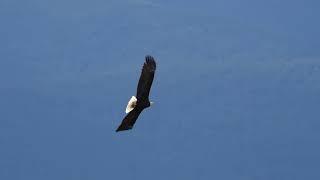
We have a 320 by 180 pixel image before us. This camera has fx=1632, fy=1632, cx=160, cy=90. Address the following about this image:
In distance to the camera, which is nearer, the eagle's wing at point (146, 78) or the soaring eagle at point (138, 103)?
the eagle's wing at point (146, 78)

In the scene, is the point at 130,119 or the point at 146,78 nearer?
the point at 146,78

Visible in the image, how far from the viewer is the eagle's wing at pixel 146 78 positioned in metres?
27.9

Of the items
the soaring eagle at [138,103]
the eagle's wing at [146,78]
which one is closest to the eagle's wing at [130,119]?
the soaring eagle at [138,103]

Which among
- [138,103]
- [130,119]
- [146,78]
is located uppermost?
[146,78]

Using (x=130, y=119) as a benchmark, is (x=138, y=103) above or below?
above

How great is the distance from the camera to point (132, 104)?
2881 centimetres

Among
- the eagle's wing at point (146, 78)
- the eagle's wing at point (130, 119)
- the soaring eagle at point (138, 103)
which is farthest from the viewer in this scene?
the eagle's wing at point (130, 119)

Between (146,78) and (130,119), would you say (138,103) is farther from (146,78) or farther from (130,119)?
(146,78)

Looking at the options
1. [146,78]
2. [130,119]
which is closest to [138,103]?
[130,119]

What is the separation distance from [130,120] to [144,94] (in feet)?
1.84

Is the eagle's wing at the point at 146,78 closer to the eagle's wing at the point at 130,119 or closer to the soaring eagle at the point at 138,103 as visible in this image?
the soaring eagle at the point at 138,103

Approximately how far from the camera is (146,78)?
2823 centimetres

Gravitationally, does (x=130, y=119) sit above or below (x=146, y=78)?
below

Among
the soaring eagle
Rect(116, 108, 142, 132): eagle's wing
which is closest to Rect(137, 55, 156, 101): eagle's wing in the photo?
the soaring eagle
